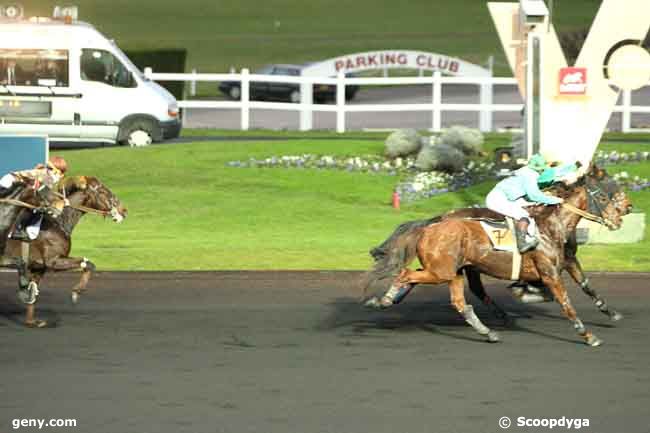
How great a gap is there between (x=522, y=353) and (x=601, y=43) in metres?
9.95

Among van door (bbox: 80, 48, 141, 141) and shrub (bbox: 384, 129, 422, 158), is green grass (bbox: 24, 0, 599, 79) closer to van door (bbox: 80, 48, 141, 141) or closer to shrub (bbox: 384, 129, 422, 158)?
van door (bbox: 80, 48, 141, 141)

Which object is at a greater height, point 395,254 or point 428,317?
point 395,254

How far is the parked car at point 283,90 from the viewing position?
4816cm

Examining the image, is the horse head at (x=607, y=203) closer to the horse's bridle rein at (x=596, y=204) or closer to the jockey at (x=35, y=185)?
the horse's bridle rein at (x=596, y=204)

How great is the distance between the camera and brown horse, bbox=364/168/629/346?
1442 centimetres

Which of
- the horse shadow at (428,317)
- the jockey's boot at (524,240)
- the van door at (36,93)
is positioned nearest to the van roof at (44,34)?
the van door at (36,93)

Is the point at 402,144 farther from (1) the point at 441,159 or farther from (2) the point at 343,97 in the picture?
(2) the point at 343,97

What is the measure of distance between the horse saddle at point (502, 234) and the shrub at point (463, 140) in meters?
14.2

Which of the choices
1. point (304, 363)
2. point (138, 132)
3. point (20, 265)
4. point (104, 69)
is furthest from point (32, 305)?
point (138, 132)

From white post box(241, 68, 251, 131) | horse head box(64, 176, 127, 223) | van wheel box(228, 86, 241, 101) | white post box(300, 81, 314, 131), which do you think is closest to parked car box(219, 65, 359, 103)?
van wheel box(228, 86, 241, 101)

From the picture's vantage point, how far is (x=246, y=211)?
2483cm

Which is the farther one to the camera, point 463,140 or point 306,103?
point 306,103

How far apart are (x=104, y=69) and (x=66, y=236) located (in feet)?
53.6

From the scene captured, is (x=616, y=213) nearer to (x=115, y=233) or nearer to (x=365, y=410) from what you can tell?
(x=365, y=410)
